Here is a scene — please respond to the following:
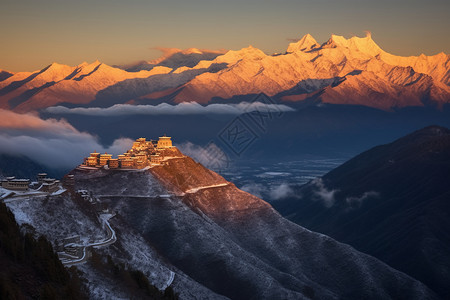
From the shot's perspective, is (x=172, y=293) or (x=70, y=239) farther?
(x=172, y=293)

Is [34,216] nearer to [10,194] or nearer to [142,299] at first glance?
[10,194]

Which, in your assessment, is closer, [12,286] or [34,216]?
[12,286]

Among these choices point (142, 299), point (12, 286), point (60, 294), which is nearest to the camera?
point (12, 286)

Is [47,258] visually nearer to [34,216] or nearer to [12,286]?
[12,286]

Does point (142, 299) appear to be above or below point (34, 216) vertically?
below

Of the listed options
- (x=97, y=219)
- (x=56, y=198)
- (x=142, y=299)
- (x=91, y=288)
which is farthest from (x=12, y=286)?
(x=97, y=219)

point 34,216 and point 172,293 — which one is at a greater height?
point 34,216

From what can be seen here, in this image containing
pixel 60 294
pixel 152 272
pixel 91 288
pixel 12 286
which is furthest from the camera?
pixel 152 272

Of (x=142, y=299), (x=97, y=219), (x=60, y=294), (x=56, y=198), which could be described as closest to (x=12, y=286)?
(x=60, y=294)

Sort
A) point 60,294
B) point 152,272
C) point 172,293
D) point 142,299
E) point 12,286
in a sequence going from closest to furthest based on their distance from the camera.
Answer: point 12,286 < point 60,294 < point 142,299 < point 172,293 < point 152,272
